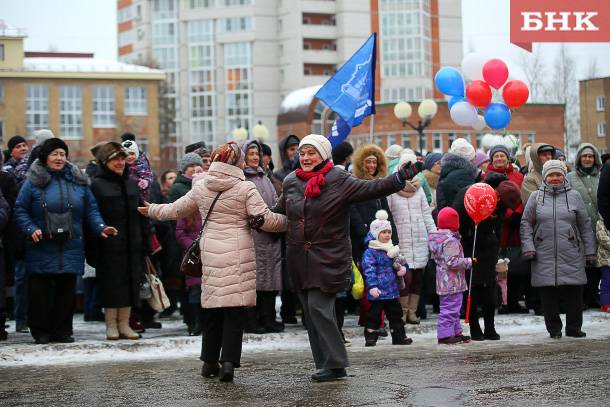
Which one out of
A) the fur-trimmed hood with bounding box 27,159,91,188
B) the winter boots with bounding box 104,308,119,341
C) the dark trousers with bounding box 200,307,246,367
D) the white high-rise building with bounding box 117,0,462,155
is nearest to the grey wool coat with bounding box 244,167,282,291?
the winter boots with bounding box 104,308,119,341

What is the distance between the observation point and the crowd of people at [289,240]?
404 inches

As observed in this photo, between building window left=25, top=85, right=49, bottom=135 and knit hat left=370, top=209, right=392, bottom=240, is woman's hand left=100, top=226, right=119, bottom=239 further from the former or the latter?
building window left=25, top=85, right=49, bottom=135

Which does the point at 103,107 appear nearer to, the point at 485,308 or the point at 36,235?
the point at 36,235

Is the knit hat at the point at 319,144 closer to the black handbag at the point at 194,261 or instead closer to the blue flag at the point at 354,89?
the black handbag at the point at 194,261

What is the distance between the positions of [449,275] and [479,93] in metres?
8.08

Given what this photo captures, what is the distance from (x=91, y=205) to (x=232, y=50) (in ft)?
380

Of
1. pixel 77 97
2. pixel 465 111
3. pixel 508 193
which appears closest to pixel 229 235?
pixel 508 193

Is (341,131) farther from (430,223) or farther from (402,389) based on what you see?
(402,389)

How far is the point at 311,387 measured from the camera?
9672 mm

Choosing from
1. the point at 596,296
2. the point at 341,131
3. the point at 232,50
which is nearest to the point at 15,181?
the point at 341,131

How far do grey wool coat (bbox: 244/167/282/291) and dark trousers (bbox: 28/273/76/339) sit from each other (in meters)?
2.13

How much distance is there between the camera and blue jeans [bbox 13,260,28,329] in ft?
47.9

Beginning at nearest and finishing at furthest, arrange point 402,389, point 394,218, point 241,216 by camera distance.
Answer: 1. point 402,389
2. point 241,216
3. point 394,218

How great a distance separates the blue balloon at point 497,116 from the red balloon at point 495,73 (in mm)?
595
